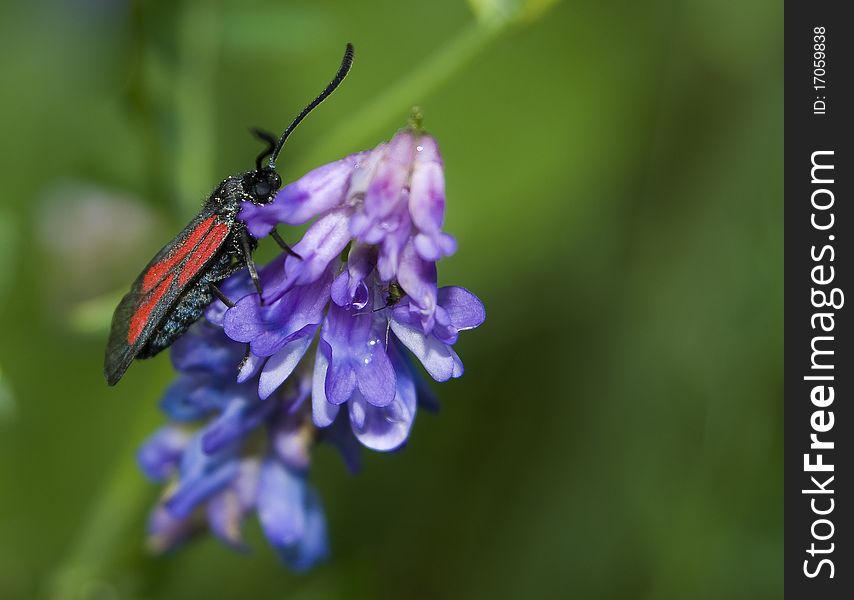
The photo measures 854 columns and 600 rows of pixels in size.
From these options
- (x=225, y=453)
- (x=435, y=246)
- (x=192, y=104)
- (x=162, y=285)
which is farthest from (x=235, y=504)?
(x=192, y=104)

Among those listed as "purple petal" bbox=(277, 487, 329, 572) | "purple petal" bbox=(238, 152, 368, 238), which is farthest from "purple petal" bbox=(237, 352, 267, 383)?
"purple petal" bbox=(277, 487, 329, 572)

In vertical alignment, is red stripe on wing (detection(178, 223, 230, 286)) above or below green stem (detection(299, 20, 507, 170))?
below

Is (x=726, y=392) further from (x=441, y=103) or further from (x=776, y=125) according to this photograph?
(x=441, y=103)

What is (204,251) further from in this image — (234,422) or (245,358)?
(234,422)

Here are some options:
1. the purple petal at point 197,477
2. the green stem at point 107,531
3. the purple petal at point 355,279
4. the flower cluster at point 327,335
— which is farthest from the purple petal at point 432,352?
the green stem at point 107,531

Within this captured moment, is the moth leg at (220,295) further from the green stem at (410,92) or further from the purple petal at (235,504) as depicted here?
Answer: the green stem at (410,92)

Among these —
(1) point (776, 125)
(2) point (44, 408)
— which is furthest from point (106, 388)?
(1) point (776, 125)

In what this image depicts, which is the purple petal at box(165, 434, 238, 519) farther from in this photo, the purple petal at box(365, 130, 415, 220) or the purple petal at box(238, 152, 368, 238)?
the purple petal at box(365, 130, 415, 220)
